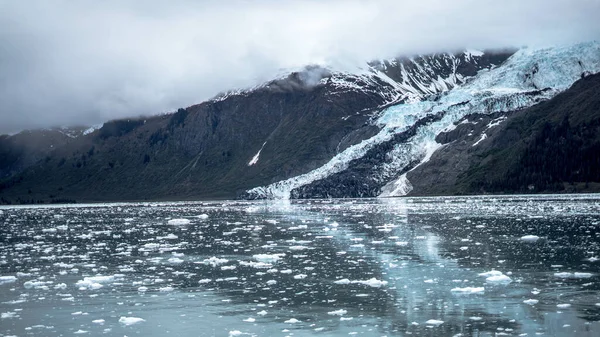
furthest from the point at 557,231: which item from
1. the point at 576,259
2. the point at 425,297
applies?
the point at 425,297

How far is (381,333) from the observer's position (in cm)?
1886

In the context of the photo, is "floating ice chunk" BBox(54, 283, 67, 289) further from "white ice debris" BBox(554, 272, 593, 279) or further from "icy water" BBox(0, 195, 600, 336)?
"white ice debris" BBox(554, 272, 593, 279)

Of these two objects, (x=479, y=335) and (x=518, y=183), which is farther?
(x=518, y=183)

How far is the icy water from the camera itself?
20125 millimetres

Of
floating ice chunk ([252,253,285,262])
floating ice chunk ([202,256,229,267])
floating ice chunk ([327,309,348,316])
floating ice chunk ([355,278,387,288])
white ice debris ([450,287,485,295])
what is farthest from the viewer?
floating ice chunk ([252,253,285,262])

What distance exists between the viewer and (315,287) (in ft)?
88.6

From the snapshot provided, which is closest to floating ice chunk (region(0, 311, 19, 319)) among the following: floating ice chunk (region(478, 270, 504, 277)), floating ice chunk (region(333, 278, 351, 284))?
floating ice chunk (region(333, 278, 351, 284))

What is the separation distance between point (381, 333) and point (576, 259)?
18410mm

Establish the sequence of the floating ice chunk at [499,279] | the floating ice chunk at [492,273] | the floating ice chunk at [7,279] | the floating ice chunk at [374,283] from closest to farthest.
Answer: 1. the floating ice chunk at [499,279]
2. the floating ice chunk at [374,283]
3. the floating ice chunk at [492,273]
4. the floating ice chunk at [7,279]

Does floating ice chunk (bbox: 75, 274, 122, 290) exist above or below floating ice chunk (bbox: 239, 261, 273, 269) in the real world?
below

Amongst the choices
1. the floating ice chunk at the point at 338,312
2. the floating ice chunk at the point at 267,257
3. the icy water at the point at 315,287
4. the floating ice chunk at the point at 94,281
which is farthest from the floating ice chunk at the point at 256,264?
the floating ice chunk at the point at 338,312

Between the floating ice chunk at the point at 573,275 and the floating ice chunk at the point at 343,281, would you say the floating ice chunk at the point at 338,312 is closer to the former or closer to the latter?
the floating ice chunk at the point at 343,281

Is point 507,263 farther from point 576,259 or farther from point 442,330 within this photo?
point 442,330

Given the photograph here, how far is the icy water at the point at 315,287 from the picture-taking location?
20125mm
